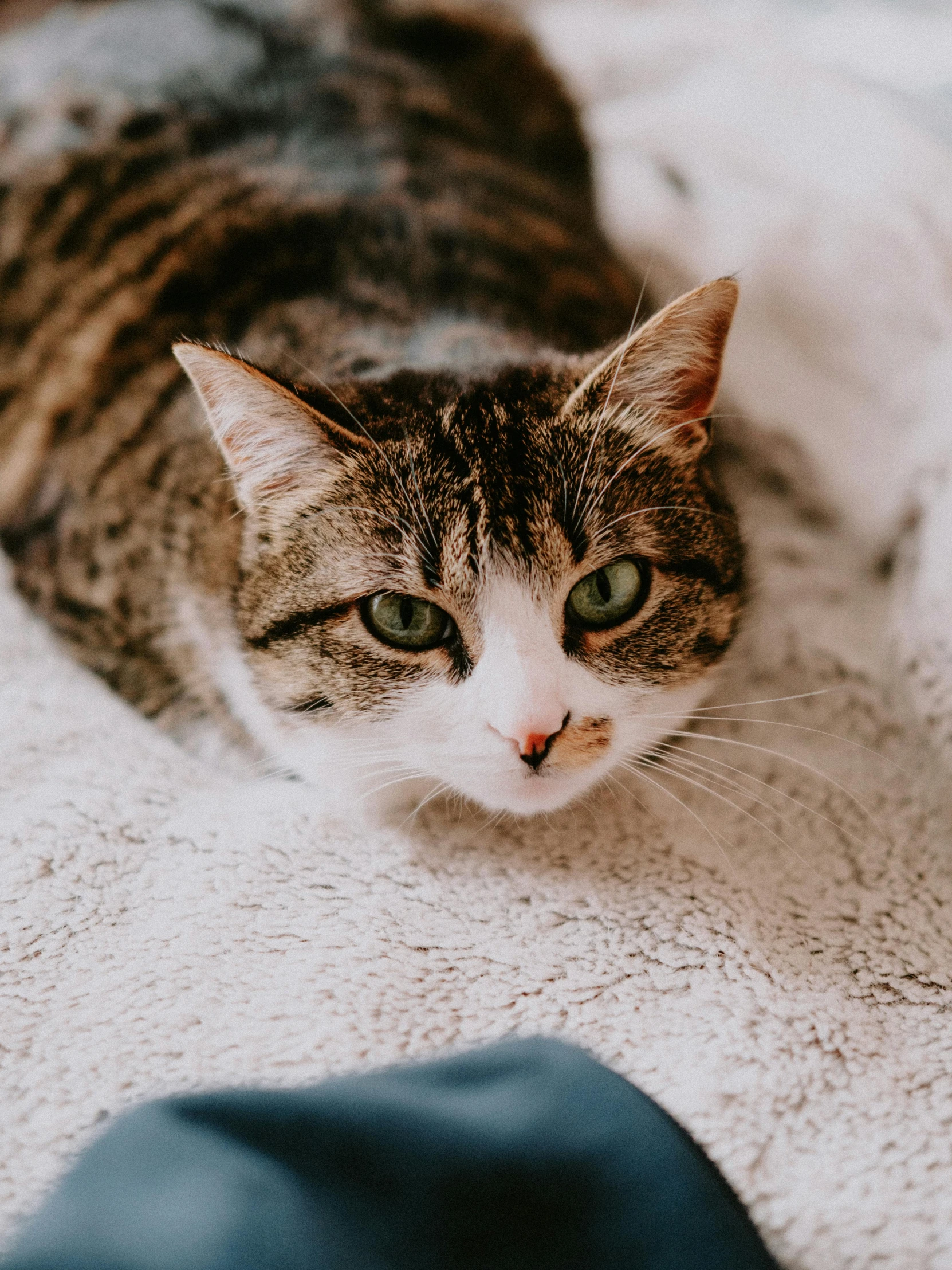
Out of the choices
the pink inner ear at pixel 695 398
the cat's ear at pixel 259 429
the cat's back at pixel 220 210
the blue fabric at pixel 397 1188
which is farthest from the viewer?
the cat's back at pixel 220 210

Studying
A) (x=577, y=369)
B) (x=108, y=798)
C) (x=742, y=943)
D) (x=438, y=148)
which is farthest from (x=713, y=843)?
(x=438, y=148)

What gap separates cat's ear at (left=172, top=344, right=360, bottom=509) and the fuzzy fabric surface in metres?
0.33

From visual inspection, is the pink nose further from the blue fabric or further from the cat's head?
the blue fabric

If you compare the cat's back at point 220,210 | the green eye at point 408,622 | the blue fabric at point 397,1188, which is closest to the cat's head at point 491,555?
the green eye at point 408,622

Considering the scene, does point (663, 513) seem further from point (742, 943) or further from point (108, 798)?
point (108, 798)

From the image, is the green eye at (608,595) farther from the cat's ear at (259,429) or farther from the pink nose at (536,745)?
the cat's ear at (259,429)

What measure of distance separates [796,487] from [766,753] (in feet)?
1.78

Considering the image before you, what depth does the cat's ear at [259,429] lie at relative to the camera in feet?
2.63

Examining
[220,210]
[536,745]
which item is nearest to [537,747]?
[536,745]

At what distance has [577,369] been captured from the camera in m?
0.93

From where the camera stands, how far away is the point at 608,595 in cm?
87

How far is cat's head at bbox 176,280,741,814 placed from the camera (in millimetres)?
810

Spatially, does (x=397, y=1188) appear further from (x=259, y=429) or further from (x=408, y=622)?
(x=259, y=429)

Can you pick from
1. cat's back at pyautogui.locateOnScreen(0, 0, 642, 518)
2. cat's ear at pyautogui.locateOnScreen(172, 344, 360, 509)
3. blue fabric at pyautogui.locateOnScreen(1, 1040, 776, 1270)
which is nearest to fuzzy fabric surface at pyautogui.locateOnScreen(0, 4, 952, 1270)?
blue fabric at pyautogui.locateOnScreen(1, 1040, 776, 1270)
